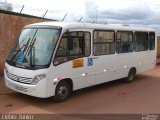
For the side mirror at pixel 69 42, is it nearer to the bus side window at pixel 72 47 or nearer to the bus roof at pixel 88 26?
the bus side window at pixel 72 47

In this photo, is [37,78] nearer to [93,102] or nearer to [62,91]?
[62,91]

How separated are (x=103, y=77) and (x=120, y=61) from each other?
5.34ft

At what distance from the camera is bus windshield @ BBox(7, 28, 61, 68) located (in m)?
9.36

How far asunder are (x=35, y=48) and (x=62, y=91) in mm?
1625

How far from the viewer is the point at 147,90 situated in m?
12.7

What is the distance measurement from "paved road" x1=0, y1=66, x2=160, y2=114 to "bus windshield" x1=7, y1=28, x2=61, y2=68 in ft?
4.03

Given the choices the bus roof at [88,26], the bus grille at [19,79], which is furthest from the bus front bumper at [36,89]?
the bus roof at [88,26]

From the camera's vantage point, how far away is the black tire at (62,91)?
31.6ft

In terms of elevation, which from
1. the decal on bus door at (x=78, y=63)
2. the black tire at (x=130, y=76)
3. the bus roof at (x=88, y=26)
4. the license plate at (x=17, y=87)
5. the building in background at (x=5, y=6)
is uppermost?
the building in background at (x=5, y=6)

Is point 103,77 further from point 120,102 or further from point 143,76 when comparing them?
point 143,76

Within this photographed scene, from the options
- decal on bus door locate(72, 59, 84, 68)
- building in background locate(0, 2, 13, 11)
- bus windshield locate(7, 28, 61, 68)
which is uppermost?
building in background locate(0, 2, 13, 11)

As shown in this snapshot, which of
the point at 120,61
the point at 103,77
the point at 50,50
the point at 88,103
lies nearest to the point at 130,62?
the point at 120,61

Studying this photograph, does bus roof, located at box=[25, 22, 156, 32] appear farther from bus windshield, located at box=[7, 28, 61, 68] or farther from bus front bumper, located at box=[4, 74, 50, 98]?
bus front bumper, located at box=[4, 74, 50, 98]

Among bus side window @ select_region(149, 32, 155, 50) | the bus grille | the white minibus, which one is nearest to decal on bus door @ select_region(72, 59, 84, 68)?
the white minibus
